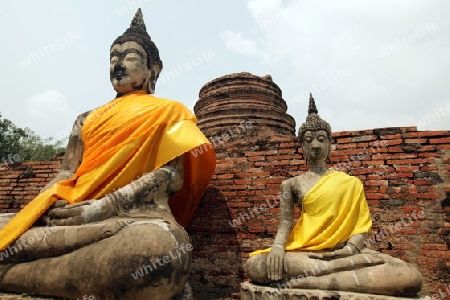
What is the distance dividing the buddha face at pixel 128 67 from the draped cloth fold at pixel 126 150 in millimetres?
270

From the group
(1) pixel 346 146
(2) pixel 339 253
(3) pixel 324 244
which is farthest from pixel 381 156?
(2) pixel 339 253

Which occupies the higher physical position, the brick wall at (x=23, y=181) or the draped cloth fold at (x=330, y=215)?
the brick wall at (x=23, y=181)

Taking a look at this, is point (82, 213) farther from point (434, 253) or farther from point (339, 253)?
point (434, 253)

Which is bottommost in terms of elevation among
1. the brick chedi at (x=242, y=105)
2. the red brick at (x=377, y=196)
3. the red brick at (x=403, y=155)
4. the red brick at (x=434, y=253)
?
the red brick at (x=434, y=253)

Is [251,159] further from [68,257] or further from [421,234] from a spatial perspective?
[68,257]

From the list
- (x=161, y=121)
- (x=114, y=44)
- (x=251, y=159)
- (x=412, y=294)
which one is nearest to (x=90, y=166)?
(x=161, y=121)

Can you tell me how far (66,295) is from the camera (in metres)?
2.42

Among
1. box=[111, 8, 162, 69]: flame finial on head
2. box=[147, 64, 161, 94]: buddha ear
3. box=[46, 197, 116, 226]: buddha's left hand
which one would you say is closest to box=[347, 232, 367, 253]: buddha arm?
box=[46, 197, 116, 226]: buddha's left hand

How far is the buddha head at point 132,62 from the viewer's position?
3781 mm

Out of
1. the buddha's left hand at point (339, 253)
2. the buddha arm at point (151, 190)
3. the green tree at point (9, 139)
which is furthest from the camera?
the green tree at point (9, 139)

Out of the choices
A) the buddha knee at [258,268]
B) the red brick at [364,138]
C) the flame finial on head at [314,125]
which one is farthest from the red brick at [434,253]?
the buddha knee at [258,268]

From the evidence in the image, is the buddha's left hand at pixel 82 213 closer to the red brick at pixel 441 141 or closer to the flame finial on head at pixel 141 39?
the flame finial on head at pixel 141 39

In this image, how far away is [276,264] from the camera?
269cm

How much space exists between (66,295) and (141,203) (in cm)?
93
